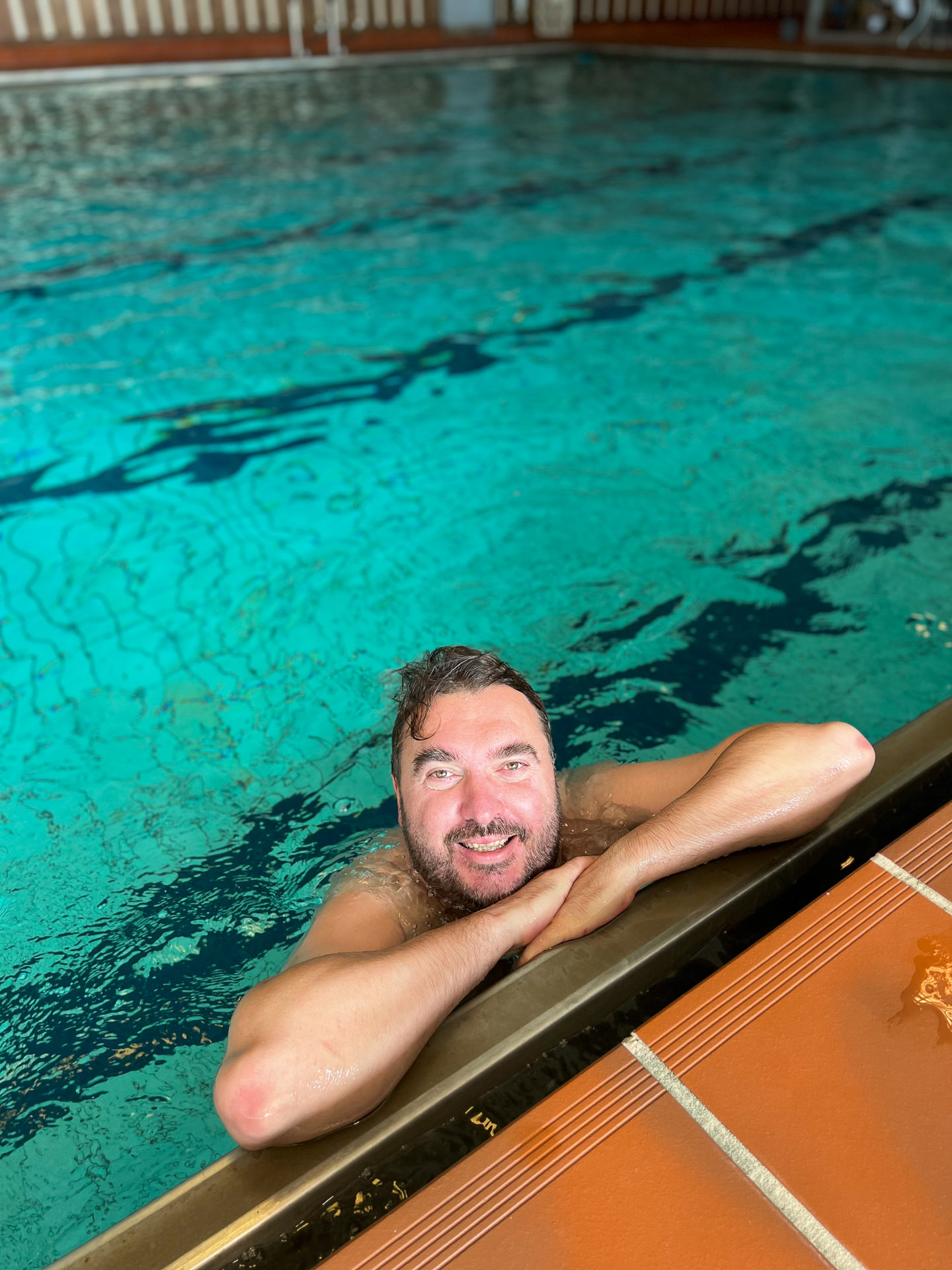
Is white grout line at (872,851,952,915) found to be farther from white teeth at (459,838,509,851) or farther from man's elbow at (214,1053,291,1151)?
man's elbow at (214,1053,291,1151)

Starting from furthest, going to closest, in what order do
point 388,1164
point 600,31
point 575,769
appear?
point 600,31
point 575,769
point 388,1164

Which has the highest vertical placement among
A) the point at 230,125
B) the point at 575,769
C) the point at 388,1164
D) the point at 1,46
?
the point at 1,46

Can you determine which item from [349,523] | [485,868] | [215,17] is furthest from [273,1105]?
[215,17]

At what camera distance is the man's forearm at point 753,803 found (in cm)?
195

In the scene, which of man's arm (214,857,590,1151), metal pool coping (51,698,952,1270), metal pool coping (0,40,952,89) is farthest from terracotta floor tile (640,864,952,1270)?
metal pool coping (0,40,952,89)

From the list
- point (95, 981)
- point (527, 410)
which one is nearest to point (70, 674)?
point (95, 981)

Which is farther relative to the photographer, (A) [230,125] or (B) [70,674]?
(A) [230,125]

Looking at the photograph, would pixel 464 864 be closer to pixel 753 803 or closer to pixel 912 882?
pixel 753 803

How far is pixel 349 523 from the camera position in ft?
14.8

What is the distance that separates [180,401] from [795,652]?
3.74 metres

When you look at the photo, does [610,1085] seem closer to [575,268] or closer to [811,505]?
[811,505]

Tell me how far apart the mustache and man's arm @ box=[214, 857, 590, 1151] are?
0.29m

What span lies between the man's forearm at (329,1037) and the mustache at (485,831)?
370mm

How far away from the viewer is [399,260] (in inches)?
302
